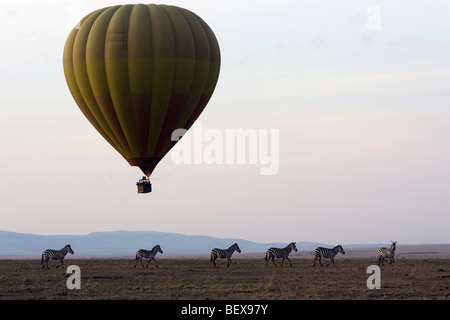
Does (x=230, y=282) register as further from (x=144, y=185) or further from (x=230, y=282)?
(x=144, y=185)

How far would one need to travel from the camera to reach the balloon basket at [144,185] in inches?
1475

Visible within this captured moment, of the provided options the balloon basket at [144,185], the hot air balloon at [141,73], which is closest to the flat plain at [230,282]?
the balloon basket at [144,185]

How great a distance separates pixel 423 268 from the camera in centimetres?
4372

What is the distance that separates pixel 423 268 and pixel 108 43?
18.9 meters

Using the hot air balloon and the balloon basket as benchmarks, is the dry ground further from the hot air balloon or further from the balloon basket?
the hot air balloon

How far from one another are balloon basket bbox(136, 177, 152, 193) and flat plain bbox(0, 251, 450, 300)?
375 cm

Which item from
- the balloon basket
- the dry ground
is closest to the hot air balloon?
the balloon basket

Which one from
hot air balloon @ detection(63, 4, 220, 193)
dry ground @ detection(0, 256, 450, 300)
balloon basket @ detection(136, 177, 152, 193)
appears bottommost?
dry ground @ detection(0, 256, 450, 300)

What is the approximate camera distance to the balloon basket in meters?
37.5

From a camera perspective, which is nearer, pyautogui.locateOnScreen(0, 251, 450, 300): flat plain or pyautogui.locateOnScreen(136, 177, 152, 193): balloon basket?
pyautogui.locateOnScreen(0, 251, 450, 300): flat plain

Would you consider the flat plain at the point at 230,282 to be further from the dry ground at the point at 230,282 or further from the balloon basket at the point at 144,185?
the balloon basket at the point at 144,185

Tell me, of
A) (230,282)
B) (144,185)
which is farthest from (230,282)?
(144,185)

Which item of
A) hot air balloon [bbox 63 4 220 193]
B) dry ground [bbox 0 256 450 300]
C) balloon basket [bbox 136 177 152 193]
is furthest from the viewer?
balloon basket [bbox 136 177 152 193]

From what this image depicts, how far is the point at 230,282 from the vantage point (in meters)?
36.4
